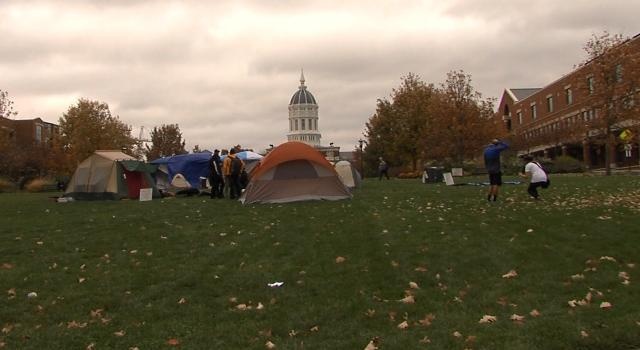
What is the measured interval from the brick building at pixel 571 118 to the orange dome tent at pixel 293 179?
24274 mm

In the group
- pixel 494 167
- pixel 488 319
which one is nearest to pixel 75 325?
pixel 488 319

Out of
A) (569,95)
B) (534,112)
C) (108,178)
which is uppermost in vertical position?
(569,95)

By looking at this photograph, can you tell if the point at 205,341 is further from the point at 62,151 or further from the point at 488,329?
the point at 62,151

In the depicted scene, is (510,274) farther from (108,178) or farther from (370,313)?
(108,178)

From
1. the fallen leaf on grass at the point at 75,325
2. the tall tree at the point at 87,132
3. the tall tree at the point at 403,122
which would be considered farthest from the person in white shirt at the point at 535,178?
the tall tree at the point at 87,132

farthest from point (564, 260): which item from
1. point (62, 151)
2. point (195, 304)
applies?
point (62, 151)

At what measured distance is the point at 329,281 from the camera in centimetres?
800

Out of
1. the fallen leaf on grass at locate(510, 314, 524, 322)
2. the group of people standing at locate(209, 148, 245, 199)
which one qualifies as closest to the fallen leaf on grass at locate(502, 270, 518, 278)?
the fallen leaf on grass at locate(510, 314, 524, 322)

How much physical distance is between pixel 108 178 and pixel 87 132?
38.0m

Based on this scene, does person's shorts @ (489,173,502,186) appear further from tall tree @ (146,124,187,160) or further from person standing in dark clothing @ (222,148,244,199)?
tall tree @ (146,124,187,160)

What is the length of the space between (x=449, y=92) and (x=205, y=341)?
4123 centimetres

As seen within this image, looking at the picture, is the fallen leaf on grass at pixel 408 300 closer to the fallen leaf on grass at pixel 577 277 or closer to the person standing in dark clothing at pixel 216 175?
the fallen leaf on grass at pixel 577 277

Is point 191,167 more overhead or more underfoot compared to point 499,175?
more overhead

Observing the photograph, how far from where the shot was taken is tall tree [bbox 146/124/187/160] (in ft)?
260
